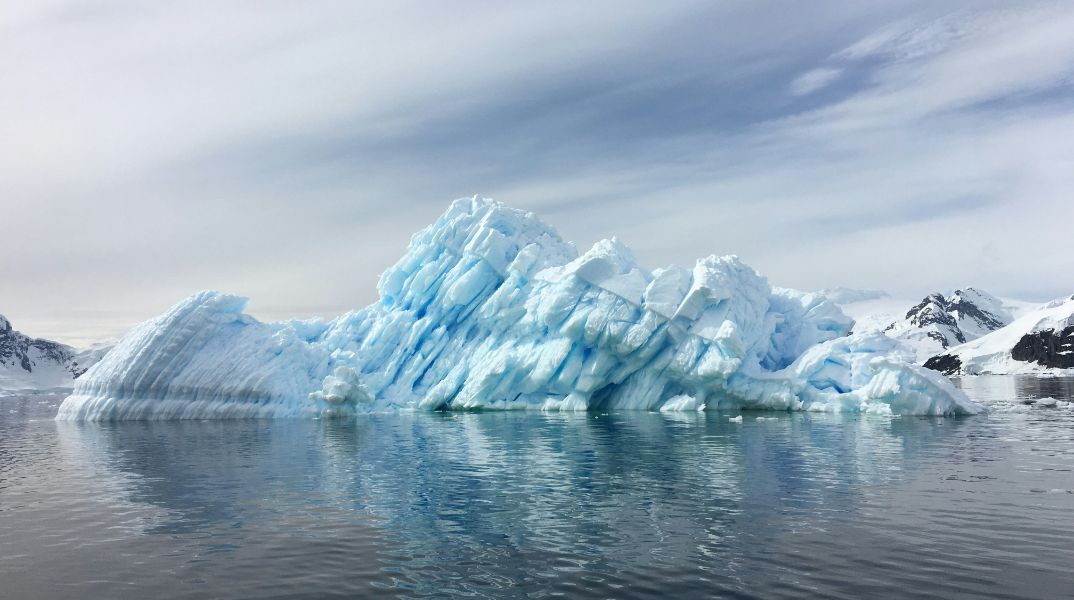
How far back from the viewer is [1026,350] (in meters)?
139

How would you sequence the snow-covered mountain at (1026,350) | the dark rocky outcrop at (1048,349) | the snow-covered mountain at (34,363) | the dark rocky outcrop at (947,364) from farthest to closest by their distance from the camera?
1. the snow-covered mountain at (34,363)
2. the dark rocky outcrop at (947,364)
3. the snow-covered mountain at (1026,350)
4. the dark rocky outcrop at (1048,349)

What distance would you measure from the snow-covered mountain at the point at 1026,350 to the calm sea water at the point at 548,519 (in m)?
130

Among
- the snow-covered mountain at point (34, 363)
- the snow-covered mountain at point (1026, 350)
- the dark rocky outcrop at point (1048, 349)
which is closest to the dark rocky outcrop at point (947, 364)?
the snow-covered mountain at point (1026, 350)

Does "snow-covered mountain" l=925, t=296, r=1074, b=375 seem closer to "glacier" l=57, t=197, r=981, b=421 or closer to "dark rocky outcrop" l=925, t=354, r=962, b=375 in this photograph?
"dark rocky outcrop" l=925, t=354, r=962, b=375

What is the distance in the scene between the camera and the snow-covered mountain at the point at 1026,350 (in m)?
134

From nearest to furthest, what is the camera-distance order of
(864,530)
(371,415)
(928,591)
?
(928,591)
(864,530)
(371,415)

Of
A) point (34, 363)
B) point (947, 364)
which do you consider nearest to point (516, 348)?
point (947, 364)

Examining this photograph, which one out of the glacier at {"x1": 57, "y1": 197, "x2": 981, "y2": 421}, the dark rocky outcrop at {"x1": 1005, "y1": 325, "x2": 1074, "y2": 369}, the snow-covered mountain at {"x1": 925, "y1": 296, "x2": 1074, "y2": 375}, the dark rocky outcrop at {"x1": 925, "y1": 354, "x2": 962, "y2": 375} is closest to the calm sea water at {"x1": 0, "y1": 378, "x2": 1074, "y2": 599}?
the glacier at {"x1": 57, "y1": 197, "x2": 981, "y2": 421}

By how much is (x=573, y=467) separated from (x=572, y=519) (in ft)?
22.1

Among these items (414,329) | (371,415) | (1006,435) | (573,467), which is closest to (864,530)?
(573,467)

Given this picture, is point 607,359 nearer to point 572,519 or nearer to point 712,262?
point 712,262

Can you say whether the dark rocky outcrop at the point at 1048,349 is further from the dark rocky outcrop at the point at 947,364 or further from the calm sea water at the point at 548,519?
the calm sea water at the point at 548,519

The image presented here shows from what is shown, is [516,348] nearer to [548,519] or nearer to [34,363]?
[548,519]

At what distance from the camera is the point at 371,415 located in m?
44.5
